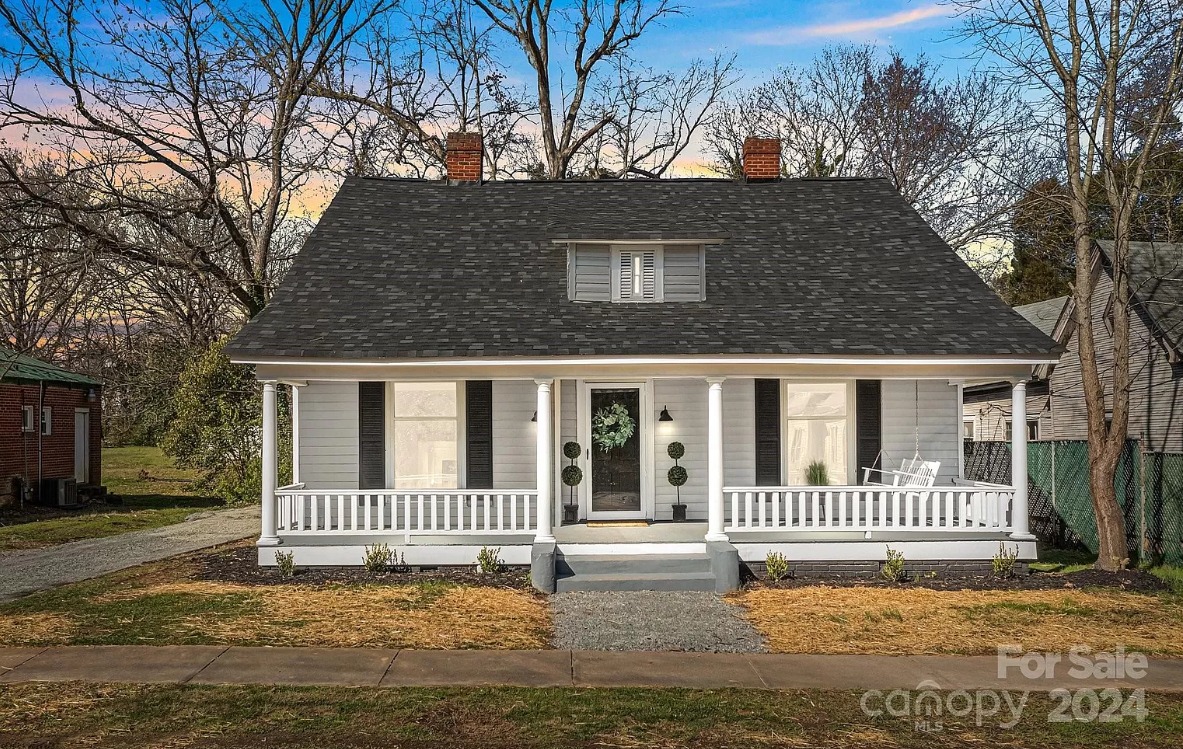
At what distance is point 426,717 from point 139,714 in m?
2.10

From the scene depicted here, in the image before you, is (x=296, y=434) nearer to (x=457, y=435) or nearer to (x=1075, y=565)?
(x=457, y=435)

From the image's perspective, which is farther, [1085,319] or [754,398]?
[754,398]

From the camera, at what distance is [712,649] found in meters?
8.53

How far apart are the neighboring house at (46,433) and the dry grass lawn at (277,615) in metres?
11.7

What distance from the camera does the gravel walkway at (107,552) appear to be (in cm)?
1205

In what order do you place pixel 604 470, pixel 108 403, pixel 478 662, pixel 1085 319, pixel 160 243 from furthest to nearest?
pixel 108 403, pixel 160 243, pixel 604 470, pixel 1085 319, pixel 478 662

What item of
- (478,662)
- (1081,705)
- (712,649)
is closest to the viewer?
(1081,705)

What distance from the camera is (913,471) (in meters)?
13.2

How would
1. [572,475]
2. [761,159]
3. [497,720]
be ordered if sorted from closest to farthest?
[497,720] → [572,475] → [761,159]

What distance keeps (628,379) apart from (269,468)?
5031 mm

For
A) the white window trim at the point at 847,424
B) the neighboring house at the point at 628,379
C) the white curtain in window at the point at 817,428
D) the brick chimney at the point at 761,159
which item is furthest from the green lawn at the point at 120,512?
the brick chimney at the point at 761,159

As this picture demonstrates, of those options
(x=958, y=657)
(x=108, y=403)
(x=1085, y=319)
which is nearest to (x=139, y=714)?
(x=958, y=657)

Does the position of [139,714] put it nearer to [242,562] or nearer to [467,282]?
[242,562]

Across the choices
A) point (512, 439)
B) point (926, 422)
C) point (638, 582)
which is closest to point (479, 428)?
point (512, 439)
